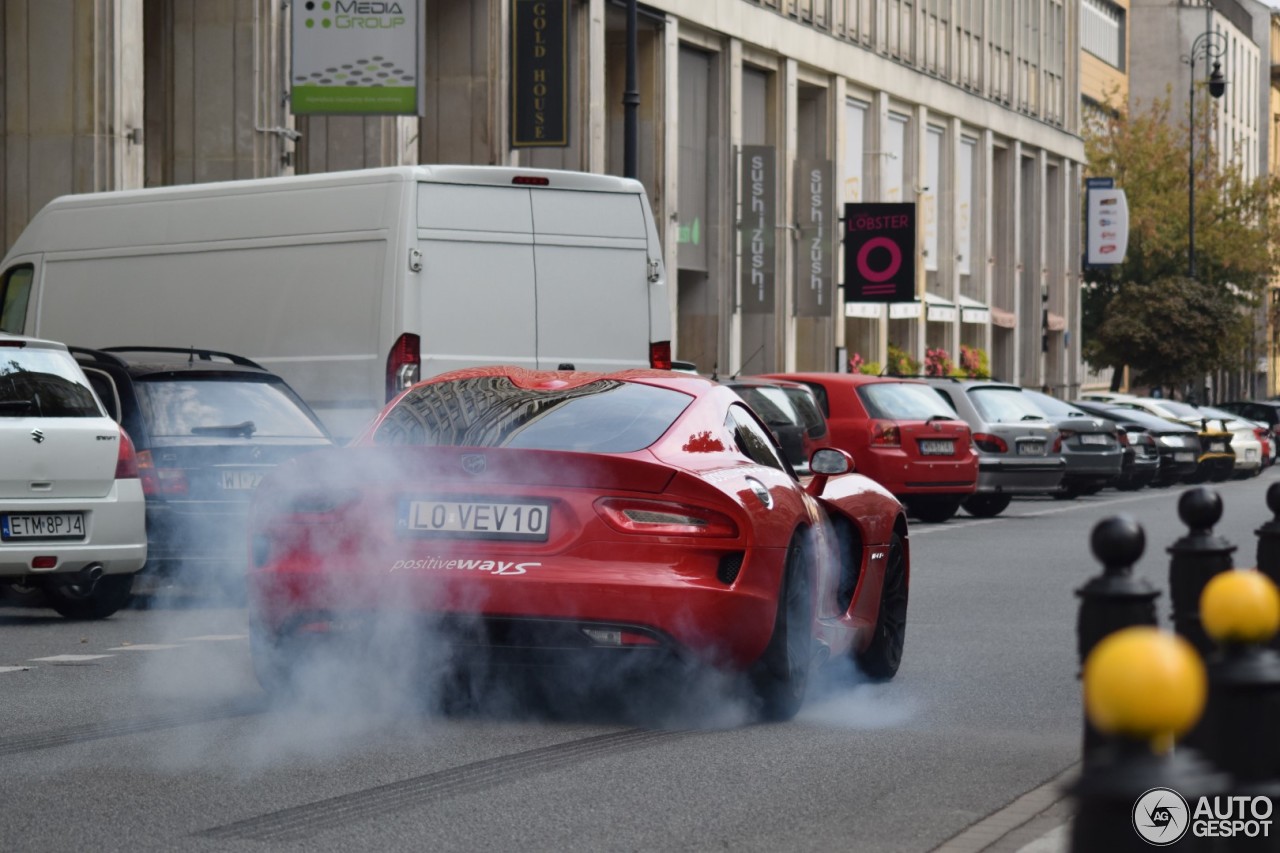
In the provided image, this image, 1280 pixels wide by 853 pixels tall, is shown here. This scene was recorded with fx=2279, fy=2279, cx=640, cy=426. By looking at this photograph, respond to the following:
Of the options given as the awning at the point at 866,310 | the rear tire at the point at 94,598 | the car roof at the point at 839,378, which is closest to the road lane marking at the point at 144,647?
the rear tire at the point at 94,598

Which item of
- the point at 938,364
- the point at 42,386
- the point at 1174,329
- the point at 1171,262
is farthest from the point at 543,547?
the point at 1171,262

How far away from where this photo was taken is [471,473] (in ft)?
26.2

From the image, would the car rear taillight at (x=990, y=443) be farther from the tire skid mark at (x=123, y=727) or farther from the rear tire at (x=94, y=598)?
the tire skid mark at (x=123, y=727)

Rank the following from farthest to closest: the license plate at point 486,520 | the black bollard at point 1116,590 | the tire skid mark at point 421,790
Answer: the license plate at point 486,520
the tire skid mark at point 421,790
the black bollard at point 1116,590

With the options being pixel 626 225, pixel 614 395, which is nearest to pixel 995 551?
pixel 626 225

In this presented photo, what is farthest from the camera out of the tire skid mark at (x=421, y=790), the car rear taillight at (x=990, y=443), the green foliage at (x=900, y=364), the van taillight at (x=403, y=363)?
the green foliage at (x=900, y=364)

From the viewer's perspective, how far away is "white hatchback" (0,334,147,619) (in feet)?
39.9

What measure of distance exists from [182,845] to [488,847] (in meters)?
0.78

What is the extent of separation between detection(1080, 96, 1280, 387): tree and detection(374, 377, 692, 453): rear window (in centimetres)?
6917

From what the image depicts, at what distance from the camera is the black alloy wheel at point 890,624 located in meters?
9.76

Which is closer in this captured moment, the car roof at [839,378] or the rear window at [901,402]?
the rear window at [901,402]

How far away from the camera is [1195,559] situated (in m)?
5.58

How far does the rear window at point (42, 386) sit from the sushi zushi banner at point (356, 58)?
13.6 meters

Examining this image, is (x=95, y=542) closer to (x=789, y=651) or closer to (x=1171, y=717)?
(x=789, y=651)
